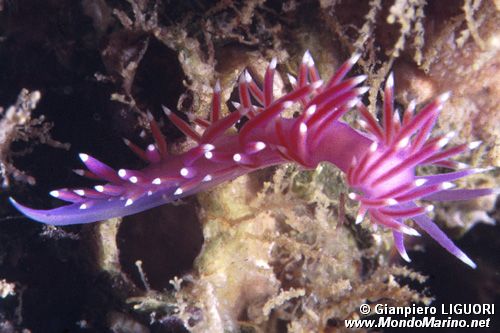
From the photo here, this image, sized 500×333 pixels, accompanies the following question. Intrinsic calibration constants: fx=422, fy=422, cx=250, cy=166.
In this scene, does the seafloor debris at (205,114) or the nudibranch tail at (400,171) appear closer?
the nudibranch tail at (400,171)

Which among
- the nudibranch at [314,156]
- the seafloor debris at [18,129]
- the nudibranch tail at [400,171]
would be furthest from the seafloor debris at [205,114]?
the nudibranch tail at [400,171]

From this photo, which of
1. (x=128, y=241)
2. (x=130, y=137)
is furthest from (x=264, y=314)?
(x=130, y=137)

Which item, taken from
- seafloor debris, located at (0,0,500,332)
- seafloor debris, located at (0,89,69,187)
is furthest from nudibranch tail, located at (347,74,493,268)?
seafloor debris, located at (0,89,69,187)

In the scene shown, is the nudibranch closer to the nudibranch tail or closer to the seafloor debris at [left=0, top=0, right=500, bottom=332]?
the nudibranch tail

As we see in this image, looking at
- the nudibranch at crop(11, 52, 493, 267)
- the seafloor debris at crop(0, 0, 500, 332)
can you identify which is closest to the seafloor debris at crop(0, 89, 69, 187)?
the seafloor debris at crop(0, 0, 500, 332)

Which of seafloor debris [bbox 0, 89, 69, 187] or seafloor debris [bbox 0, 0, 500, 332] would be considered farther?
seafloor debris [bbox 0, 0, 500, 332]

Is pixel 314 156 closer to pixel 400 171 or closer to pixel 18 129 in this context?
pixel 400 171

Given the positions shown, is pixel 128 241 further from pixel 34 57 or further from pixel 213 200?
pixel 34 57

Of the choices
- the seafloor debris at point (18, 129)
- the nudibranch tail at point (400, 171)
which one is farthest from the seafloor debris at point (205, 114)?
the nudibranch tail at point (400, 171)

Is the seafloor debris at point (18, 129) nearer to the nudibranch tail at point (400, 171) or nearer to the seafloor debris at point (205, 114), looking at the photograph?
the seafloor debris at point (205, 114)
